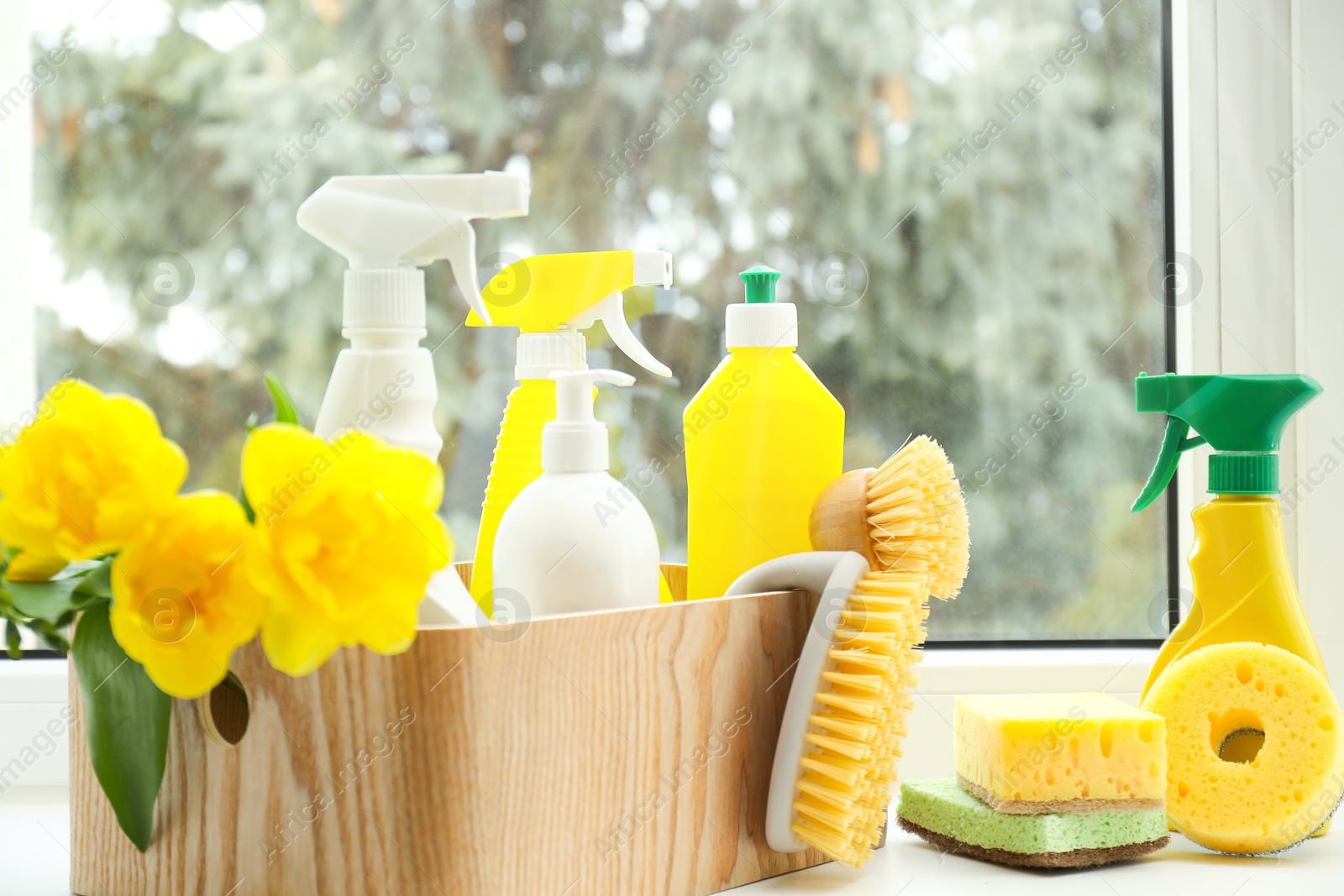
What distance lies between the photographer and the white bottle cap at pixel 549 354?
62cm

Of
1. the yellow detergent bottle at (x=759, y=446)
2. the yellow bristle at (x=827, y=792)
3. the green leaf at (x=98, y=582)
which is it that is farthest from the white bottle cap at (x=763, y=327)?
the green leaf at (x=98, y=582)

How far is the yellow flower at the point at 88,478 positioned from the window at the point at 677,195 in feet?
1.30

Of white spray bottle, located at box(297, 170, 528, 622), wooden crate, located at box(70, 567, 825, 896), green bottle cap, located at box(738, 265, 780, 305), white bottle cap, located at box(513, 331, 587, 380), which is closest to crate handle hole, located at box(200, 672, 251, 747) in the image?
wooden crate, located at box(70, 567, 825, 896)

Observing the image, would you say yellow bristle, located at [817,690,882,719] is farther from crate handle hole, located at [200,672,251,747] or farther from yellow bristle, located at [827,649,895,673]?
crate handle hole, located at [200,672,251,747]

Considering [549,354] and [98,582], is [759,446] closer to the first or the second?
[549,354]

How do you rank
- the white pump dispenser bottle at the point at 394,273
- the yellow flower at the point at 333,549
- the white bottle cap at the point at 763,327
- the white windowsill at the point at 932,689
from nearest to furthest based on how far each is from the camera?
1. the yellow flower at the point at 333,549
2. the white pump dispenser bottle at the point at 394,273
3. the white bottle cap at the point at 763,327
4. the white windowsill at the point at 932,689

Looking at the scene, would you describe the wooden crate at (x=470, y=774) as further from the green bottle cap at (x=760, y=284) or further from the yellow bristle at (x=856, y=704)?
the green bottle cap at (x=760, y=284)

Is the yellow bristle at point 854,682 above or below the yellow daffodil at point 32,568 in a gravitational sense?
below

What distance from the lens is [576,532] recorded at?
52cm

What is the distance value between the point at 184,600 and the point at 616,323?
302mm


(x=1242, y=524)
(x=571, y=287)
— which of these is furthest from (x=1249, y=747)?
(x=571, y=287)

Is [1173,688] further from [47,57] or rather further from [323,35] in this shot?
[47,57]

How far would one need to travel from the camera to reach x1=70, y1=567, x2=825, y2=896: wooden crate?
1.43 ft

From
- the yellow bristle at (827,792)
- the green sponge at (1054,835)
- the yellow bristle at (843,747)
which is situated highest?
the yellow bristle at (843,747)
